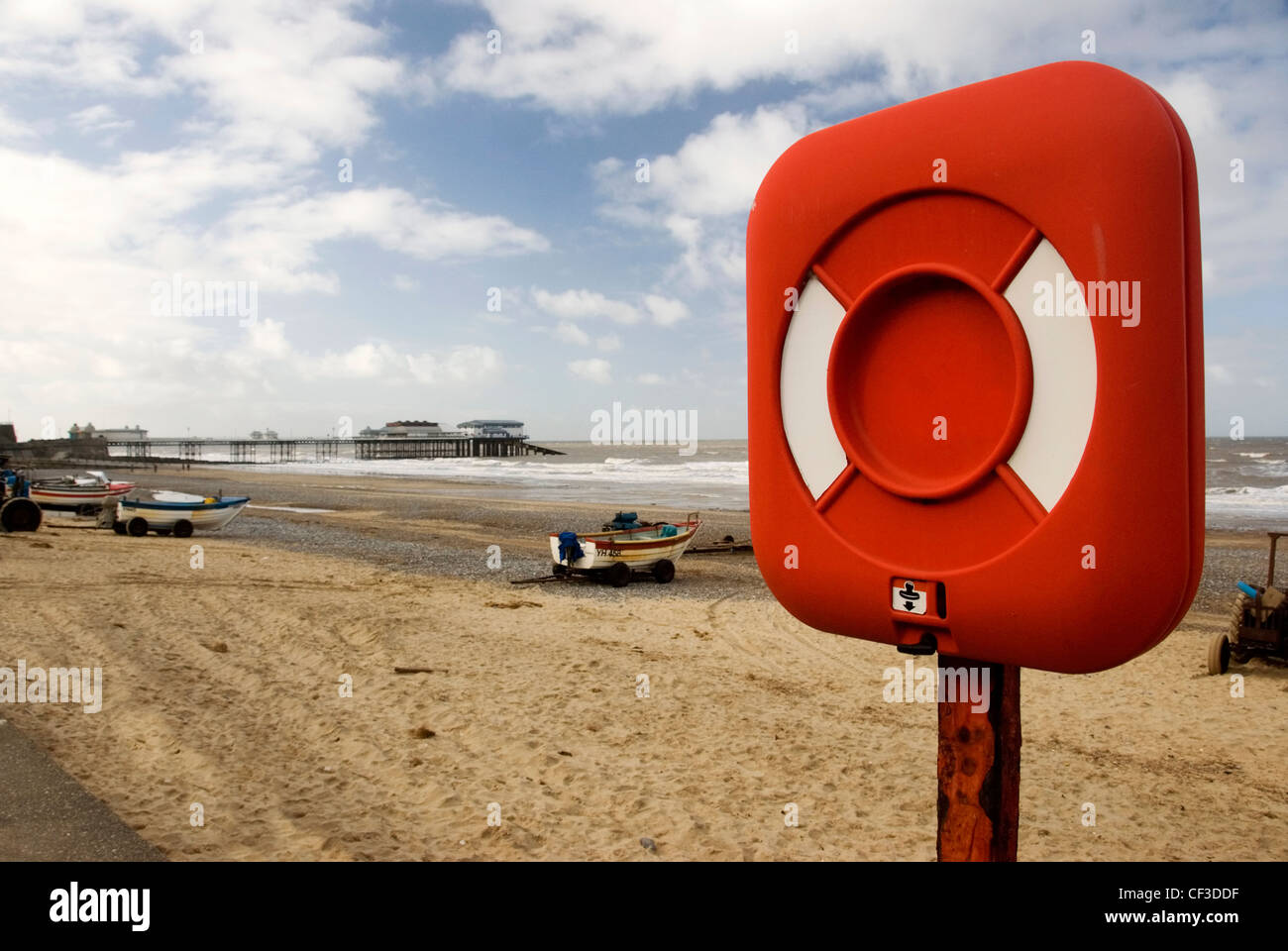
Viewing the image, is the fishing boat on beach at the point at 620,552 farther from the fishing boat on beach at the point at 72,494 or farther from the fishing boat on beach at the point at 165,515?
the fishing boat on beach at the point at 72,494

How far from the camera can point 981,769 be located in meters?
1.94

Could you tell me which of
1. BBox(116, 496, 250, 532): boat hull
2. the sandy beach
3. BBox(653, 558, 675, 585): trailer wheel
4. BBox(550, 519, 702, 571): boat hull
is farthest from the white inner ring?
BBox(116, 496, 250, 532): boat hull

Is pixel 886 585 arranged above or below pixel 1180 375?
below

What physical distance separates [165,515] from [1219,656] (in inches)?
841

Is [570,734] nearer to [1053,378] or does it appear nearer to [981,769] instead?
[981,769]

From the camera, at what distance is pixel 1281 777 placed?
19.0ft

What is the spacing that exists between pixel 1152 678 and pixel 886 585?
8.37 m

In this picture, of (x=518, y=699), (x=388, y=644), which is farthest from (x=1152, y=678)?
(x=388, y=644)

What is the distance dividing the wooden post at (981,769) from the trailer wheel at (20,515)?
2282 centimetres

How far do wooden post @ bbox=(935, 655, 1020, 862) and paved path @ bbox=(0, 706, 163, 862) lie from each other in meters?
4.05

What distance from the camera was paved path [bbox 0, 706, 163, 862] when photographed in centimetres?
405

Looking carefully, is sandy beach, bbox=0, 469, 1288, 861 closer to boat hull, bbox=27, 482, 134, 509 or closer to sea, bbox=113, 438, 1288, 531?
boat hull, bbox=27, 482, 134, 509

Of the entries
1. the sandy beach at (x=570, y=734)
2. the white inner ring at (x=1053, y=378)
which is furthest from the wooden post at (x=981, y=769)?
the sandy beach at (x=570, y=734)
